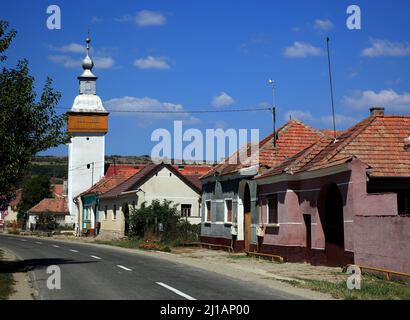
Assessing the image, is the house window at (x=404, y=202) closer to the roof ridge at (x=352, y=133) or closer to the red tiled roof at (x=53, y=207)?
the roof ridge at (x=352, y=133)

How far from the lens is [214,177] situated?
3500 centimetres

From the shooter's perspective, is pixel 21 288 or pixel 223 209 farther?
pixel 223 209

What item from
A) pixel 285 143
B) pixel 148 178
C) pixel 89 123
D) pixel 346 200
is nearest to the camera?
pixel 346 200

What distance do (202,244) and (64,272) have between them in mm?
18073

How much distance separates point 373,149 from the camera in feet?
73.2

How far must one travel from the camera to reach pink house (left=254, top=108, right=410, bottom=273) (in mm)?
18469

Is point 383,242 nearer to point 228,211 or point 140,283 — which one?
point 140,283

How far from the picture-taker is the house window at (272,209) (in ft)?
85.6

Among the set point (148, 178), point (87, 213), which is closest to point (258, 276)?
point (148, 178)

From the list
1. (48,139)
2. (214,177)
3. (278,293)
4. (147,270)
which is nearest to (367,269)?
(278,293)

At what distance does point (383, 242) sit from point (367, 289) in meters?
3.08
